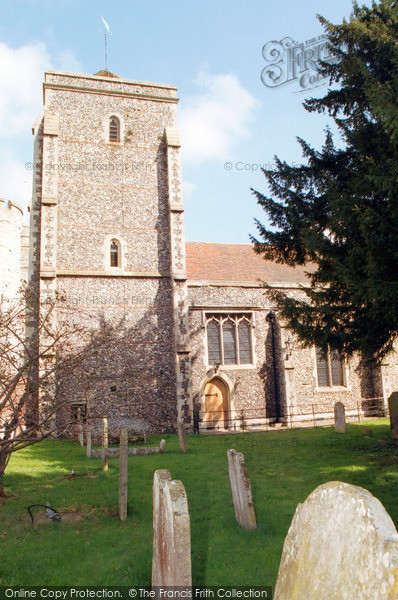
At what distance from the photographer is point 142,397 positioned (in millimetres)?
16344

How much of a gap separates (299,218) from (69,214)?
10.7 meters

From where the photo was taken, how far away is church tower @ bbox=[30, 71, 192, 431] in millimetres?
16219

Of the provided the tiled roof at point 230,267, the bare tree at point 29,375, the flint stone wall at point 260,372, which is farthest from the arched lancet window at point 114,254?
the bare tree at point 29,375

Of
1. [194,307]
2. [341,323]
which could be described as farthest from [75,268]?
[341,323]

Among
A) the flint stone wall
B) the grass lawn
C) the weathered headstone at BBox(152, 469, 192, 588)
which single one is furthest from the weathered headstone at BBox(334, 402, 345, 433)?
the weathered headstone at BBox(152, 469, 192, 588)

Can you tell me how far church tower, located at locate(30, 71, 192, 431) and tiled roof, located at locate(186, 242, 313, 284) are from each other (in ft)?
8.81

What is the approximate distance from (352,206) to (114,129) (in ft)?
45.7

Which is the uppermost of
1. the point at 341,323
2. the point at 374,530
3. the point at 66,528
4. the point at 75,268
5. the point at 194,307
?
the point at 75,268

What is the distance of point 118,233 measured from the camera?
17391mm

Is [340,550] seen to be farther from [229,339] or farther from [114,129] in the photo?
[114,129]

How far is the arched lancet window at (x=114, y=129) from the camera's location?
18.3 metres

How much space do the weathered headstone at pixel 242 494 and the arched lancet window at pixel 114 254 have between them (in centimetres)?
1259

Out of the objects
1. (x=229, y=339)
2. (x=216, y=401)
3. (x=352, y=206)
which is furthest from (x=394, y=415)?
(x=229, y=339)

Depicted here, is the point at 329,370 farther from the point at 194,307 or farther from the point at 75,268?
the point at 75,268
